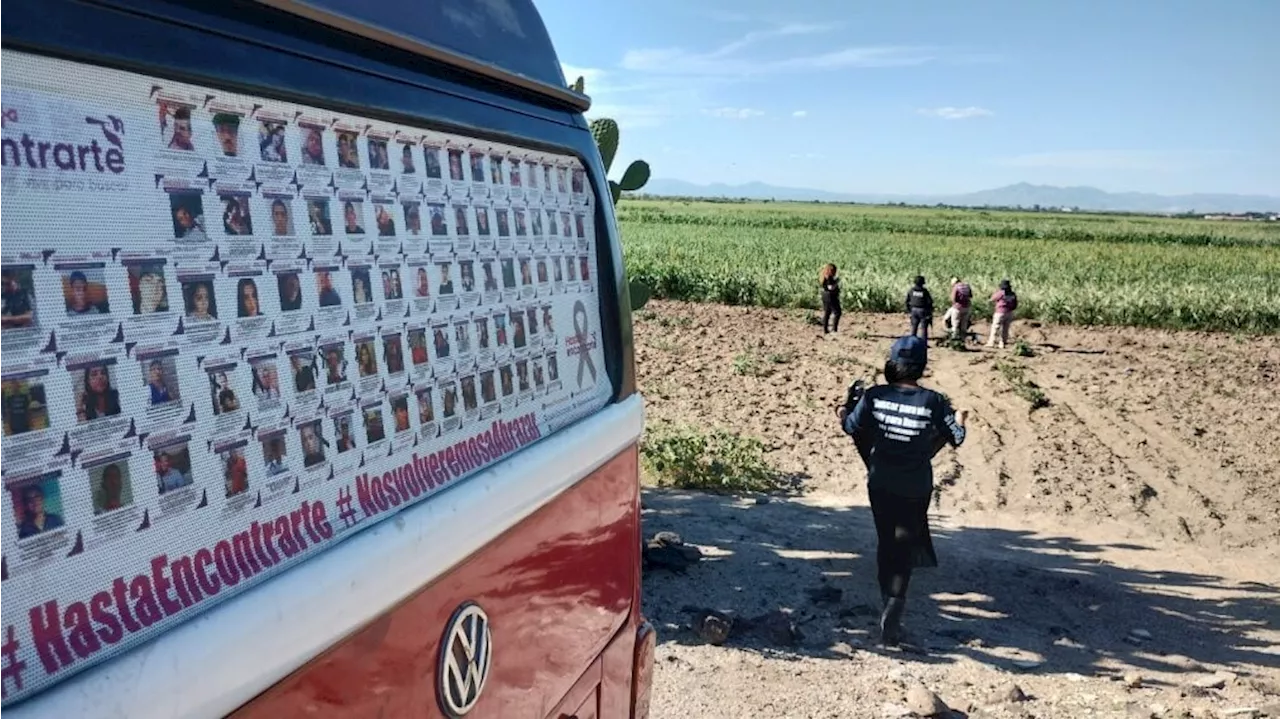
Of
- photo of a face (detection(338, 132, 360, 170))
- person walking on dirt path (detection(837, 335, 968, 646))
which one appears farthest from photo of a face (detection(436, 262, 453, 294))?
person walking on dirt path (detection(837, 335, 968, 646))

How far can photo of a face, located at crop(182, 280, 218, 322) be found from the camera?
116 cm

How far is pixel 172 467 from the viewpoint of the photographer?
113 cm

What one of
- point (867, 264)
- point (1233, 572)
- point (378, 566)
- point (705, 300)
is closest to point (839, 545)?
point (1233, 572)

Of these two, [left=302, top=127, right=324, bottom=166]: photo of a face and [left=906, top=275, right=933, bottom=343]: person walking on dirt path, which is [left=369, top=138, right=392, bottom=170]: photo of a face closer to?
[left=302, top=127, right=324, bottom=166]: photo of a face

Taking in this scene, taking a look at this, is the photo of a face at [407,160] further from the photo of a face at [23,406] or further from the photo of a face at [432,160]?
the photo of a face at [23,406]

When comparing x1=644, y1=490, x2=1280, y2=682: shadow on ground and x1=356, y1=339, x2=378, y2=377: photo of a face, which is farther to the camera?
x1=644, y1=490, x2=1280, y2=682: shadow on ground

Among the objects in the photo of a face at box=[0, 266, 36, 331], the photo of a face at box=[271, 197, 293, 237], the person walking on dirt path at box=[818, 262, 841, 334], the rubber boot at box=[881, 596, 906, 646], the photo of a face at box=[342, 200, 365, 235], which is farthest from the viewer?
the person walking on dirt path at box=[818, 262, 841, 334]

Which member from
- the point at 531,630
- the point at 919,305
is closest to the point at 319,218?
the point at 531,630

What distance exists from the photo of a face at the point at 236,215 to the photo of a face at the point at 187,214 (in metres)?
0.04

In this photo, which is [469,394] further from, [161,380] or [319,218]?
[161,380]

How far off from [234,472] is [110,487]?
0.56 feet

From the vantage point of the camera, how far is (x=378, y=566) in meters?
1.37

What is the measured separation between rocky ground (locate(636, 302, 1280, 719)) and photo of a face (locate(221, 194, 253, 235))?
3754 mm

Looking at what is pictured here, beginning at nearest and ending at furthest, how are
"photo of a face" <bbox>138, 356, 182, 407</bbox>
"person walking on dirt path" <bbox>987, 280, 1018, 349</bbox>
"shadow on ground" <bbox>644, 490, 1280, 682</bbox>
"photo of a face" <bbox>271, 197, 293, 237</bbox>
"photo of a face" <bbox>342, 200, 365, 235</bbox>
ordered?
"photo of a face" <bbox>138, 356, 182, 407</bbox> → "photo of a face" <bbox>271, 197, 293, 237</bbox> → "photo of a face" <bbox>342, 200, 365, 235</bbox> → "shadow on ground" <bbox>644, 490, 1280, 682</bbox> → "person walking on dirt path" <bbox>987, 280, 1018, 349</bbox>
